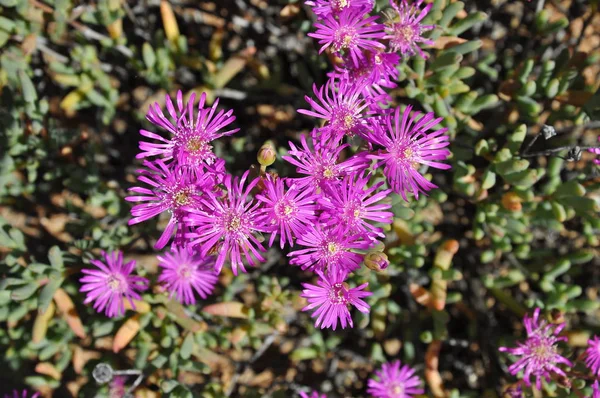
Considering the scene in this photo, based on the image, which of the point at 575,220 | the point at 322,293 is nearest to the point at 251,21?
the point at 322,293

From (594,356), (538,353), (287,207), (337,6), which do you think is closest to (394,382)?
(538,353)

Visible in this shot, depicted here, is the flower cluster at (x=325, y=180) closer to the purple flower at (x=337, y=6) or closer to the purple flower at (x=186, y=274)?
the purple flower at (x=337, y=6)

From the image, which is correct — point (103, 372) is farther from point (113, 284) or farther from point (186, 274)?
point (186, 274)

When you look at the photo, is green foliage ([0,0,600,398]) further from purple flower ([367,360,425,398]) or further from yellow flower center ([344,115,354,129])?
yellow flower center ([344,115,354,129])

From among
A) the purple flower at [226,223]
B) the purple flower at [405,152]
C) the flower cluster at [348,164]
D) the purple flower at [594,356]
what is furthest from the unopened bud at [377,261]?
the purple flower at [594,356]

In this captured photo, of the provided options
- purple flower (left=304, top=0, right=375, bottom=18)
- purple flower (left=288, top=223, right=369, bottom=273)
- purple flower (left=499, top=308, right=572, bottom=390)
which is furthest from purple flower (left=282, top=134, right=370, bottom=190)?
purple flower (left=499, top=308, right=572, bottom=390)
